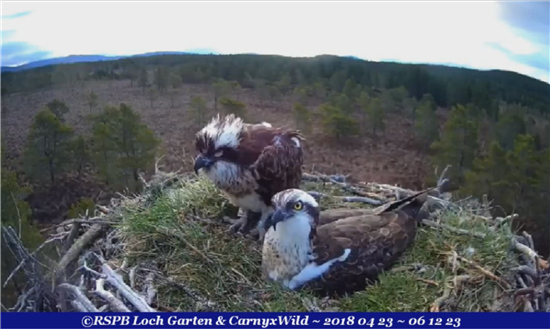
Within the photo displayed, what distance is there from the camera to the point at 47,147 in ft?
7.66

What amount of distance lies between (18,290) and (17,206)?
1.13 feet

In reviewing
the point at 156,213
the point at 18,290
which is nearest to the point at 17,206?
the point at 18,290

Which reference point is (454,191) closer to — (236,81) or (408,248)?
(408,248)

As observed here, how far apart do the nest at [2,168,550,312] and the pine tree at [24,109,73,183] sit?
26 centimetres

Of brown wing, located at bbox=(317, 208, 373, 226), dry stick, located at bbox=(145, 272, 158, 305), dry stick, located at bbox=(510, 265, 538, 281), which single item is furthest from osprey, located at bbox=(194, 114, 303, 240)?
dry stick, located at bbox=(510, 265, 538, 281)

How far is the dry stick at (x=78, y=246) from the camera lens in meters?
1.99

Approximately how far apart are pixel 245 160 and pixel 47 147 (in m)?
0.93

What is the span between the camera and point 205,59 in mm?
2404

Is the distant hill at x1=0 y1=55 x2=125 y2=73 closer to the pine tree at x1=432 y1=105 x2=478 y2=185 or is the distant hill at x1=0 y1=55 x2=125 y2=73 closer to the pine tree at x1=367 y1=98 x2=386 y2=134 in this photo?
the pine tree at x1=367 y1=98 x2=386 y2=134

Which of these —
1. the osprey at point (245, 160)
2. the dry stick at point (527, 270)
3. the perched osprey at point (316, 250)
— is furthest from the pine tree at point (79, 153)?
the dry stick at point (527, 270)

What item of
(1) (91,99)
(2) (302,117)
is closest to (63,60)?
(1) (91,99)

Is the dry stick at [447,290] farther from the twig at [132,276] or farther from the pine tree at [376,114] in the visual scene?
the twig at [132,276]

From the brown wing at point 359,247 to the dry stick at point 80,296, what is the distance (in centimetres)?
70
